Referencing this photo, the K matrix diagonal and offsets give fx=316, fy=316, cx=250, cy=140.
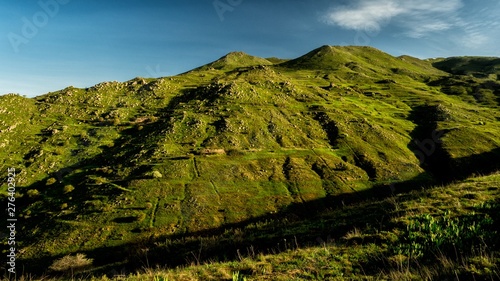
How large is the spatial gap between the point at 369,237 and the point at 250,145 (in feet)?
257

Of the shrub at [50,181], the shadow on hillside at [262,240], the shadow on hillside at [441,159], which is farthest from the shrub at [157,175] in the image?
the shadow on hillside at [441,159]

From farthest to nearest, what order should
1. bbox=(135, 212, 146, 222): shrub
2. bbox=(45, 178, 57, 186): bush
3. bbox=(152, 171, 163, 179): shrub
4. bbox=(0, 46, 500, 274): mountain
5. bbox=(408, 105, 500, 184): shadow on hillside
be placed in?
bbox=(408, 105, 500, 184): shadow on hillside → bbox=(45, 178, 57, 186): bush → bbox=(152, 171, 163, 179): shrub → bbox=(135, 212, 146, 222): shrub → bbox=(0, 46, 500, 274): mountain

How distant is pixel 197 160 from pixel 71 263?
132 feet

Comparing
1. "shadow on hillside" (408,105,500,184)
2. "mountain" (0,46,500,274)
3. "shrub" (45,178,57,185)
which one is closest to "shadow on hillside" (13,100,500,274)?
"shadow on hillside" (408,105,500,184)

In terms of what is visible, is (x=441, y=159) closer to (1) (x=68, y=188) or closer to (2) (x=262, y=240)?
(2) (x=262, y=240)

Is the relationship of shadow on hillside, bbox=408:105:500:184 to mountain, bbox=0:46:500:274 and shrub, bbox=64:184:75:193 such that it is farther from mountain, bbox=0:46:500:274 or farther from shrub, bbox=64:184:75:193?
shrub, bbox=64:184:75:193

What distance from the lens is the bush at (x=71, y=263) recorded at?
2031 inches

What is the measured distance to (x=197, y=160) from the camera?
286ft

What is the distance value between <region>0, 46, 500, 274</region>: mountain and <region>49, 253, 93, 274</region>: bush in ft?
8.23

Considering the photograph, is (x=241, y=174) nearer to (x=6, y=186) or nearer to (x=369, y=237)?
(x=6, y=186)

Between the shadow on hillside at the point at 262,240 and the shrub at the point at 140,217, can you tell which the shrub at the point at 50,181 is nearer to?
the shrub at the point at 140,217

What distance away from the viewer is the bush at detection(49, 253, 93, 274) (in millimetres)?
51594

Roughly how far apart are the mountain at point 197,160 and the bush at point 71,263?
2.51 metres

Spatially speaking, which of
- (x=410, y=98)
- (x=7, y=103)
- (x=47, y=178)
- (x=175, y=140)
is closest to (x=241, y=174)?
→ (x=175, y=140)
